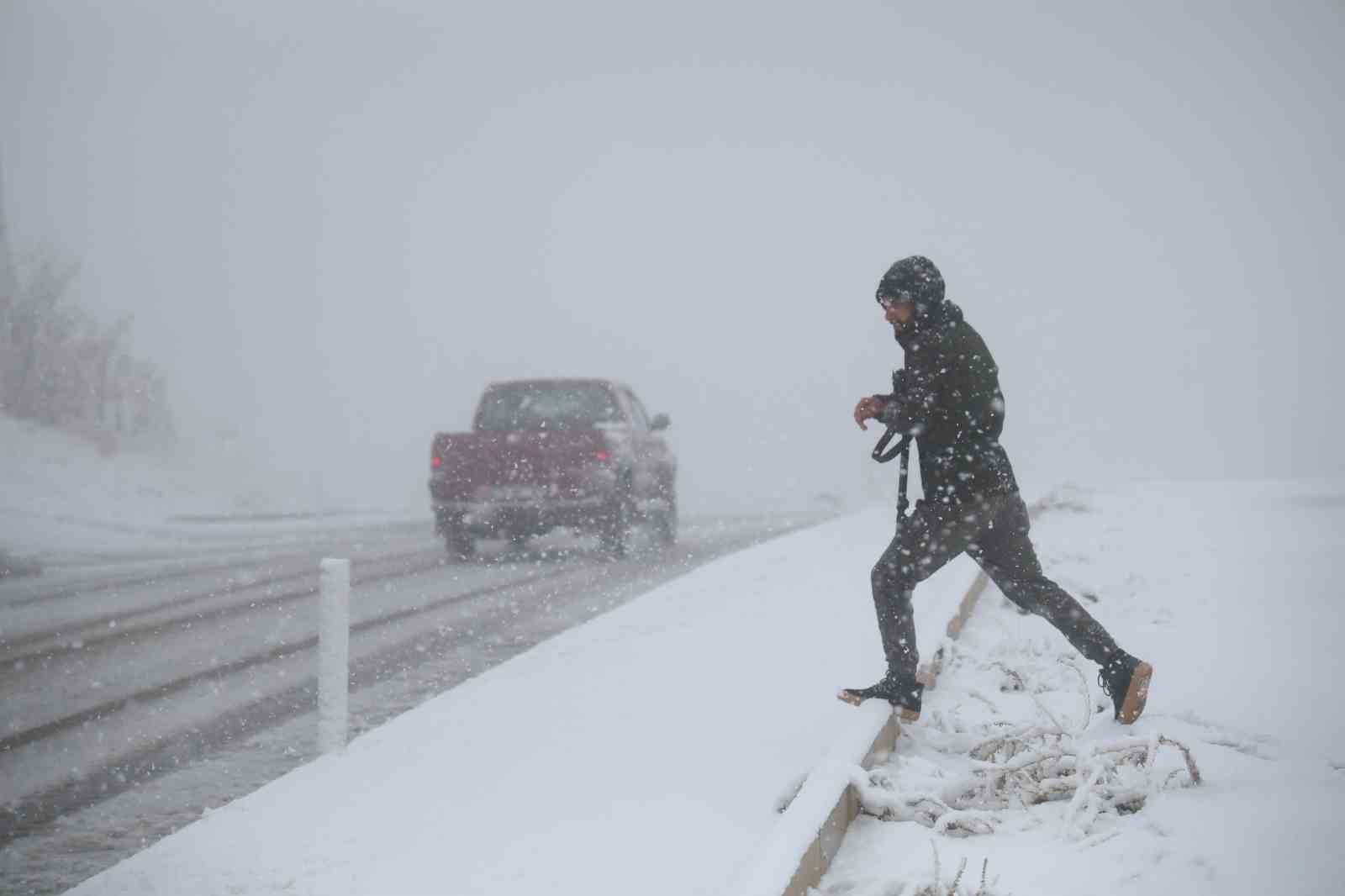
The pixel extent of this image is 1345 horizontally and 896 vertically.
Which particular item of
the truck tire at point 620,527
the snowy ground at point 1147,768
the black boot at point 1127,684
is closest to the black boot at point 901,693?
the snowy ground at point 1147,768

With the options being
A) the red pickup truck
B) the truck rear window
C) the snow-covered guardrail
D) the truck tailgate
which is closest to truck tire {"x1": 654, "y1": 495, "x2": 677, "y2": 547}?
the red pickup truck

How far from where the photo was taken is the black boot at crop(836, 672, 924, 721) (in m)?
4.46

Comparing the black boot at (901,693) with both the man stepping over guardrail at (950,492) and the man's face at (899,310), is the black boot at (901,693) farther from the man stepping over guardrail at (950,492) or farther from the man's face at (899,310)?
the man's face at (899,310)

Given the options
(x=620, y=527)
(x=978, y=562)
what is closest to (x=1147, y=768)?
(x=978, y=562)

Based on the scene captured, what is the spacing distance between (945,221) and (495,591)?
163939mm

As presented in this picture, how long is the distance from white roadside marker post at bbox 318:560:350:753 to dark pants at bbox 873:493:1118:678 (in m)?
2.31

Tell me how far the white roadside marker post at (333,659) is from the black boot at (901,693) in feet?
7.39

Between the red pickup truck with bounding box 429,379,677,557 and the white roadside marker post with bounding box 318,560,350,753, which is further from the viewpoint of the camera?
the red pickup truck with bounding box 429,379,677,557

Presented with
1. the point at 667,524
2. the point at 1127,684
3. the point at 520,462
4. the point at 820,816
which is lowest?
the point at 667,524

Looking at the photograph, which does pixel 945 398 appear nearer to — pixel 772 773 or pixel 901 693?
pixel 901 693

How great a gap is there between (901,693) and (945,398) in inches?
46.3

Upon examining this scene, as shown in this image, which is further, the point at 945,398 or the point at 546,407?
the point at 546,407

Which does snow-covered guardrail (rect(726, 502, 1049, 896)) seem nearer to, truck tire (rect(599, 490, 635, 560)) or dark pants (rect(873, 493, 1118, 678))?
dark pants (rect(873, 493, 1118, 678))

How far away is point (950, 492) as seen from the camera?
4.36 m
